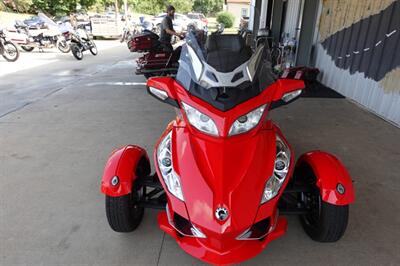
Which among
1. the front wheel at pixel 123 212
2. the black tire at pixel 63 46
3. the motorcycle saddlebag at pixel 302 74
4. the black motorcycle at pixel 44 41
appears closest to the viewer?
the front wheel at pixel 123 212

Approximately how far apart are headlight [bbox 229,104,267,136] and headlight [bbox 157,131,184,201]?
42 centimetres

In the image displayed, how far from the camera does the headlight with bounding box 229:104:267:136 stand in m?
1.78

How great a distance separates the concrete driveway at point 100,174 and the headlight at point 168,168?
0.61 m

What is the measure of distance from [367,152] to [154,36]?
537cm

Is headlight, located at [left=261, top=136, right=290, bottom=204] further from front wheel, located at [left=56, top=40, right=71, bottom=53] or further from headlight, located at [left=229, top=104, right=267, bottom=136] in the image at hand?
front wheel, located at [left=56, top=40, right=71, bottom=53]

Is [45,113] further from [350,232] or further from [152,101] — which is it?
[350,232]

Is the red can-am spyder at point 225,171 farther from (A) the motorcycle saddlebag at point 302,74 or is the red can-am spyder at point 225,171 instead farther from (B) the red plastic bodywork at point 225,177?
(A) the motorcycle saddlebag at point 302,74

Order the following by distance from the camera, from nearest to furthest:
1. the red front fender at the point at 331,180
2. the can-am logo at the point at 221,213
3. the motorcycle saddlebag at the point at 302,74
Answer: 1. the can-am logo at the point at 221,213
2. the red front fender at the point at 331,180
3. the motorcycle saddlebag at the point at 302,74

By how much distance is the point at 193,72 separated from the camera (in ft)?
6.27

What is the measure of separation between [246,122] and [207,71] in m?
0.39

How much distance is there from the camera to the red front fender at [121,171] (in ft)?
6.46

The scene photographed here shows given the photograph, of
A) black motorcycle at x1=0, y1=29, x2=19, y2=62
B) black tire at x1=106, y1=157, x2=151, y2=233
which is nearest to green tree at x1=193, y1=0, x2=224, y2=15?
black motorcycle at x1=0, y1=29, x2=19, y2=62

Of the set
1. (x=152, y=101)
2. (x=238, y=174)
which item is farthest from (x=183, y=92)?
(x=152, y=101)

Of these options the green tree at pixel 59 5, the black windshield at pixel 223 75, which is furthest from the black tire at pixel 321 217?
the green tree at pixel 59 5
